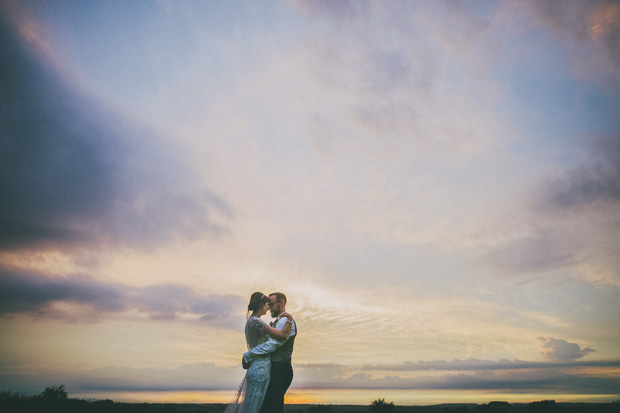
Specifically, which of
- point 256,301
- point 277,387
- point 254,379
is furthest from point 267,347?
point 256,301

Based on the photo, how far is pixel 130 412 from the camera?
16.5m

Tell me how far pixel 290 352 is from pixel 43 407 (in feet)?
35.1

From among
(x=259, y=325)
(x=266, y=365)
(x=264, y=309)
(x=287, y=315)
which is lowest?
(x=266, y=365)

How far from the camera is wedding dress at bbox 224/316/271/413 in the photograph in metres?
7.62

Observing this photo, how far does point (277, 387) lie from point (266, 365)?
521mm

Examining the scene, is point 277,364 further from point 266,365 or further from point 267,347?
point 267,347

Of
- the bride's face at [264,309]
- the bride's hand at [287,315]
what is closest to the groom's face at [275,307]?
the bride's face at [264,309]

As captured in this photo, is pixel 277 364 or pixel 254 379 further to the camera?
pixel 277 364

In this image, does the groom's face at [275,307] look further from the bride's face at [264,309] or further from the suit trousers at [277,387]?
the suit trousers at [277,387]

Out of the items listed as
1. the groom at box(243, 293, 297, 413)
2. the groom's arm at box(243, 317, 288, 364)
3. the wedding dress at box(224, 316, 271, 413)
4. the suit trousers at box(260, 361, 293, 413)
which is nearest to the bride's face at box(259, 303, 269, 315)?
the wedding dress at box(224, 316, 271, 413)

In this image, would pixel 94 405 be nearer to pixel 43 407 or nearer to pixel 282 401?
pixel 43 407

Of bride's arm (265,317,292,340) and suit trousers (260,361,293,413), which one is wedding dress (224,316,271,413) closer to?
suit trousers (260,361,293,413)

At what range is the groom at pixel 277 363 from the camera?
7551 millimetres

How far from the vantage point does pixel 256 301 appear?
8.22m
